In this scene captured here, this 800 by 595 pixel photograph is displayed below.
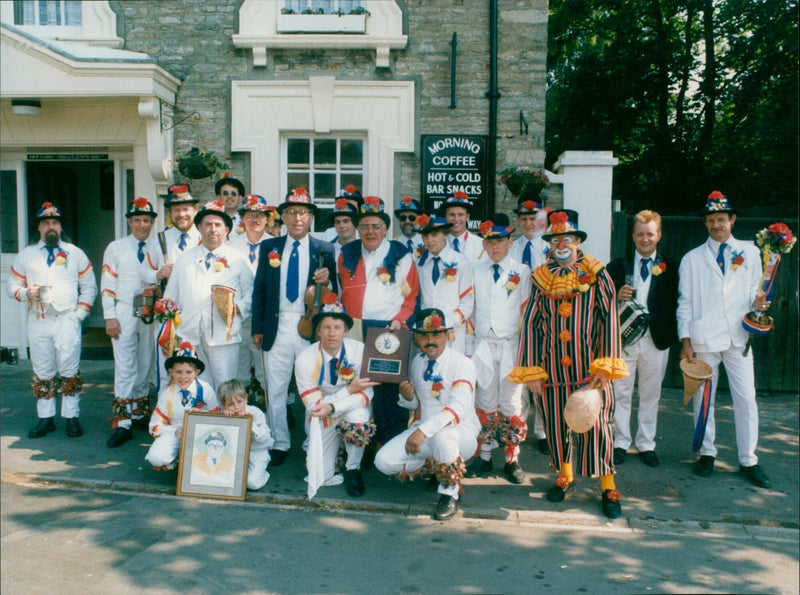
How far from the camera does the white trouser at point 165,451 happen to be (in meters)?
5.43

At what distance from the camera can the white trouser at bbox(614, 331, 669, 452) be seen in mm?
6035

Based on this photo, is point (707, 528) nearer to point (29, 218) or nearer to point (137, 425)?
point (137, 425)

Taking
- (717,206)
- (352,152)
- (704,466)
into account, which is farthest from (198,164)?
(704,466)

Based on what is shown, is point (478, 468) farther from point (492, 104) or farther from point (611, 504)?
point (492, 104)

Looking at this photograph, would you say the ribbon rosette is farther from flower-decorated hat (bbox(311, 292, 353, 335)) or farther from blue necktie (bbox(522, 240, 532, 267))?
blue necktie (bbox(522, 240, 532, 267))

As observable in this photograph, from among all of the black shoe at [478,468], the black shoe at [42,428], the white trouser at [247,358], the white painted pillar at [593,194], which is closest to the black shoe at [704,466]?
the black shoe at [478,468]

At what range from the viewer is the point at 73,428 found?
21.8 ft

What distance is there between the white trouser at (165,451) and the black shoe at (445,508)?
2.02m

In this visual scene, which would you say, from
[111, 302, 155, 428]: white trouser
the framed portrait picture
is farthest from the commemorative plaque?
[111, 302, 155, 428]: white trouser

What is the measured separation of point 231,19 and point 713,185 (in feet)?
31.3

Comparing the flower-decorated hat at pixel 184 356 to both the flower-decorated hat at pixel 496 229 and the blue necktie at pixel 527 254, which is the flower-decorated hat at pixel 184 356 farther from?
the blue necktie at pixel 527 254

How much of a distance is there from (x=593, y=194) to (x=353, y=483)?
4.65 metres

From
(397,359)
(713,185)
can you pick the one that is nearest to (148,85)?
(397,359)

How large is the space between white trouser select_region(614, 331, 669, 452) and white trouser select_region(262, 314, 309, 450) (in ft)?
8.78
